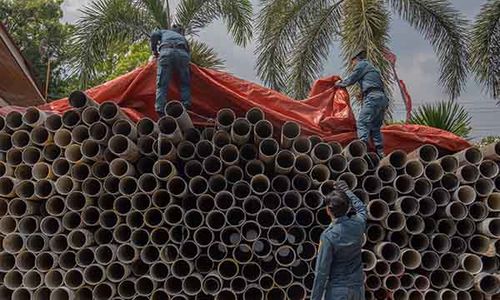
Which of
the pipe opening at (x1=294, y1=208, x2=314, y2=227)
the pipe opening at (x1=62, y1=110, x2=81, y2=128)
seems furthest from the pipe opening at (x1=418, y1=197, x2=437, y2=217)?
the pipe opening at (x1=62, y1=110, x2=81, y2=128)

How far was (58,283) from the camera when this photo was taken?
→ 5.55 meters

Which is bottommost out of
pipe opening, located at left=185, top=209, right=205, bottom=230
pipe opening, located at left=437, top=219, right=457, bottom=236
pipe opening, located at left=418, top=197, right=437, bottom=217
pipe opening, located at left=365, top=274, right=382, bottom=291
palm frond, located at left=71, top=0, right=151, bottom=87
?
pipe opening, located at left=365, top=274, right=382, bottom=291

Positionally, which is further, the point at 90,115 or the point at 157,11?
the point at 157,11

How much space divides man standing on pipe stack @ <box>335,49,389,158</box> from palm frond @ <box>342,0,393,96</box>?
3.13 metres

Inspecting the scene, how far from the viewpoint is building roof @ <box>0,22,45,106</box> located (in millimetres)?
8609

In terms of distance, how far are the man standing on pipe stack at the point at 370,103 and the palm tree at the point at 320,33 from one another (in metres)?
3.94

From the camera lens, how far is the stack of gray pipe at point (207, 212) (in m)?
5.57

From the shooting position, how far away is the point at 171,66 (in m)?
5.92

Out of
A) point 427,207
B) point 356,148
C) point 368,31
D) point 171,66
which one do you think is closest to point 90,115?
point 171,66

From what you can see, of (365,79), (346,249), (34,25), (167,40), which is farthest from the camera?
(34,25)

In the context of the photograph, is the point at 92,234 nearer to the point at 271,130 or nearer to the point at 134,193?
the point at 134,193

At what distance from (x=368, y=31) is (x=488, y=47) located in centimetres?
227

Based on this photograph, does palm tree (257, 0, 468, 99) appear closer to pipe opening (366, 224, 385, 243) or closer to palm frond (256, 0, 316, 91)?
palm frond (256, 0, 316, 91)

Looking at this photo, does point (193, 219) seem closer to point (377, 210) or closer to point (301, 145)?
point (301, 145)
